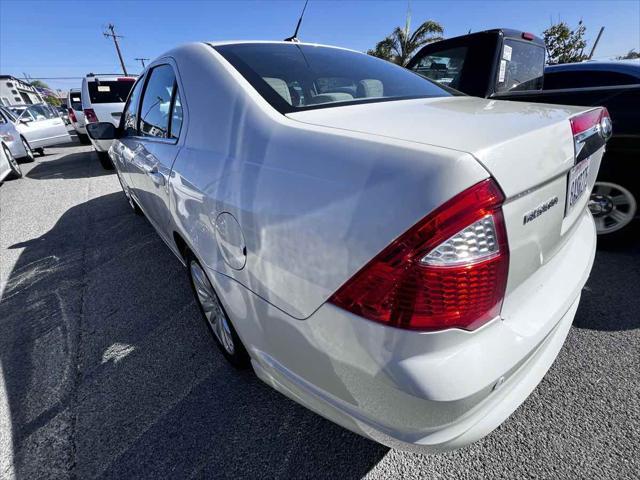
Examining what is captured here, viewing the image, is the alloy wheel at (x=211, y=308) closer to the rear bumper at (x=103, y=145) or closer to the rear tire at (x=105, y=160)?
the rear bumper at (x=103, y=145)

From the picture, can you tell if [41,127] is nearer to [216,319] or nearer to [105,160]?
[105,160]

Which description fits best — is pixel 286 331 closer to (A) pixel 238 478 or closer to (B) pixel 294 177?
(B) pixel 294 177

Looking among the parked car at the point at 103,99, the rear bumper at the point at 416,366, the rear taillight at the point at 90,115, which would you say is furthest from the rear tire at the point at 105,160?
the rear bumper at the point at 416,366

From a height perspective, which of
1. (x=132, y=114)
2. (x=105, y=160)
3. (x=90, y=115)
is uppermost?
(x=132, y=114)

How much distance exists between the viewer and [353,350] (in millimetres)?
931

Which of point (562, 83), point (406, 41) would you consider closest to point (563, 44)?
point (406, 41)

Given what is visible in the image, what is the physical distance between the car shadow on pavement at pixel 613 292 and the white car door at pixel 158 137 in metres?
2.73

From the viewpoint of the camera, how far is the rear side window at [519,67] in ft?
11.4

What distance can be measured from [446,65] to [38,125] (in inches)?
420

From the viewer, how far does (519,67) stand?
3748 mm

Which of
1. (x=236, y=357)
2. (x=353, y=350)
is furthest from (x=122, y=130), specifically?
(x=353, y=350)

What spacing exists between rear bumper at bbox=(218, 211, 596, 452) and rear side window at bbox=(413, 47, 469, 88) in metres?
3.10

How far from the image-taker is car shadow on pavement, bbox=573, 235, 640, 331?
2.14 meters

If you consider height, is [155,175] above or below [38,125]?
above
